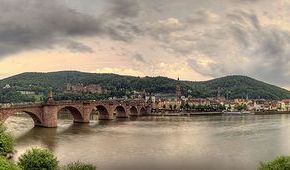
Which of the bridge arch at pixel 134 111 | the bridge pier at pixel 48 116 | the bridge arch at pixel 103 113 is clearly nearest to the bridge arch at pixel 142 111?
the bridge arch at pixel 134 111

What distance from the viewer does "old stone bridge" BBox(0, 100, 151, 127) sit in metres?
76.4

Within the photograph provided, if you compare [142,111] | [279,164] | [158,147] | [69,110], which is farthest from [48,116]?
[142,111]

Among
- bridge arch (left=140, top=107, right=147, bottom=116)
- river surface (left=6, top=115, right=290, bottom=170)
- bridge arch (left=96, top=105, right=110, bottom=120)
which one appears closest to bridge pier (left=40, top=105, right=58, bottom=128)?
river surface (left=6, top=115, right=290, bottom=170)

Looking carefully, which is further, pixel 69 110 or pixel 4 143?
pixel 69 110

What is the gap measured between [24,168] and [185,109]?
147 metres

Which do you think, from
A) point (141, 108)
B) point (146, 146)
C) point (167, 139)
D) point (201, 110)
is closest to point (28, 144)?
point (146, 146)

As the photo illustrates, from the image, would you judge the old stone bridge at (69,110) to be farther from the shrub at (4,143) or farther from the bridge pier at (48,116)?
the shrub at (4,143)

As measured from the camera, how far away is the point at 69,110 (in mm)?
103750

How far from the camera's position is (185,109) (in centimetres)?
18075

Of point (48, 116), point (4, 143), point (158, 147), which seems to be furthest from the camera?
point (48, 116)

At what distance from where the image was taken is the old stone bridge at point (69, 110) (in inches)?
3009

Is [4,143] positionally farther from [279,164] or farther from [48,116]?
[48,116]

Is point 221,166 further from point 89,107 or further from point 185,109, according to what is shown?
point 185,109

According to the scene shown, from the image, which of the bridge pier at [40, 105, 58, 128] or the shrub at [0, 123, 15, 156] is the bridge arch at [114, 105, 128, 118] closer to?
the bridge pier at [40, 105, 58, 128]
